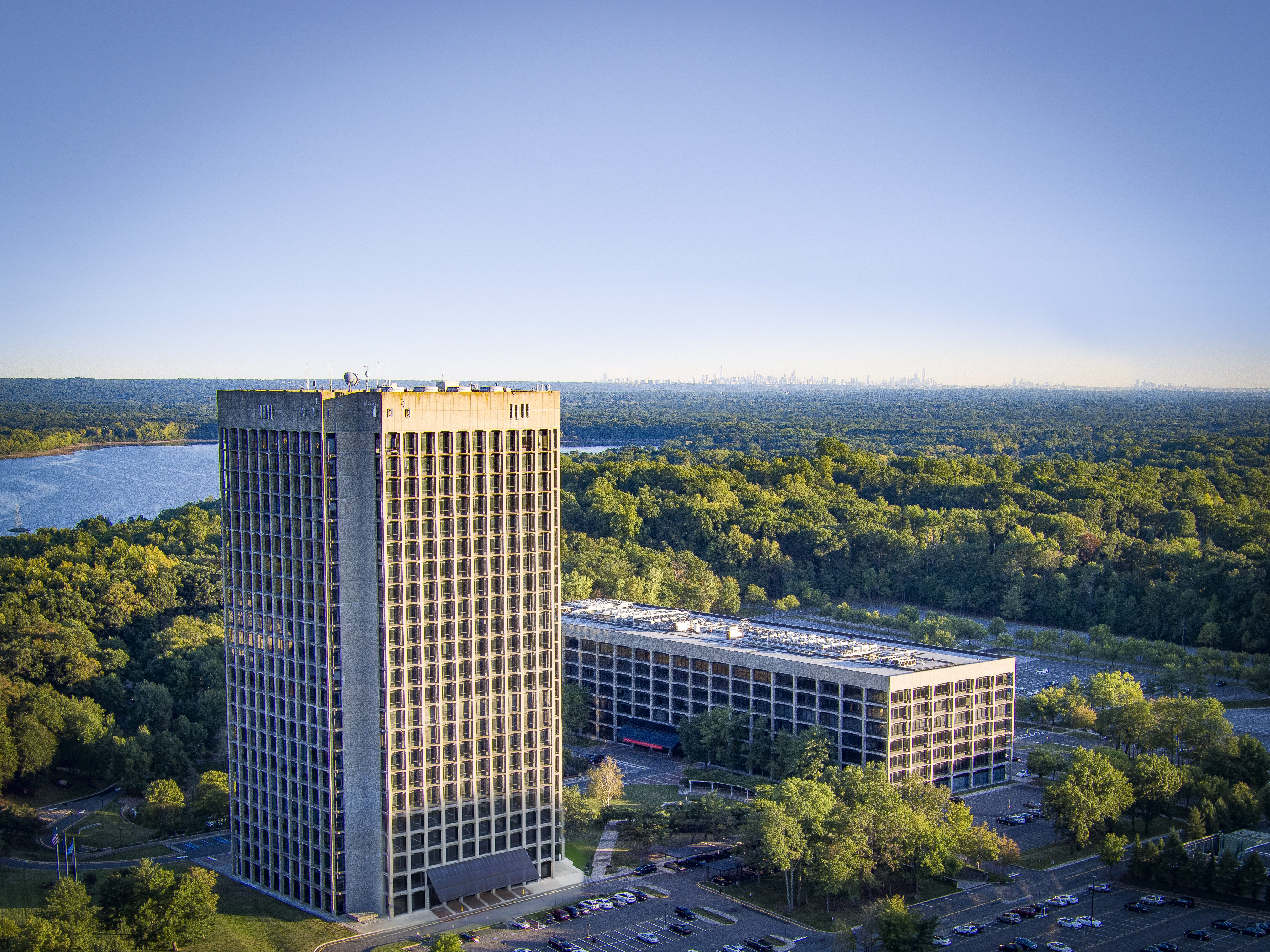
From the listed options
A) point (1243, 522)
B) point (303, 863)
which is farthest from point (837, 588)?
point (303, 863)

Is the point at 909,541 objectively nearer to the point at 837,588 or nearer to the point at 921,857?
the point at 837,588

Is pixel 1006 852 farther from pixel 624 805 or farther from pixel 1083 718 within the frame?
pixel 1083 718

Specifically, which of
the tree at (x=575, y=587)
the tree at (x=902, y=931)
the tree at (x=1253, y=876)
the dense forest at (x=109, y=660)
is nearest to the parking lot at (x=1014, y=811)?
the tree at (x=1253, y=876)

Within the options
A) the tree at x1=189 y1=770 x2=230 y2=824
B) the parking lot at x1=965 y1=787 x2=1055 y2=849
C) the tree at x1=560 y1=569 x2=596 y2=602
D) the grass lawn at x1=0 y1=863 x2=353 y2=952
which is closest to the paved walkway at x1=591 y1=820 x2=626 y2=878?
the grass lawn at x1=0 y1=863 x2=353 y2=952

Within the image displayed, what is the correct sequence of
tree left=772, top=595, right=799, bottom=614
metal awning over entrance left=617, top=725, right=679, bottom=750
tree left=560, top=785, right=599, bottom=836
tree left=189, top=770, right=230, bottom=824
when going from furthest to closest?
tree left=772, top=595, right=799, bottom=614 → metal awning over entrance left=617, top=725, right=679, bottom=750 → tree left=189, top=770, right=230, bottom=824 → tree left=560, top=785, right=599, bottom=836

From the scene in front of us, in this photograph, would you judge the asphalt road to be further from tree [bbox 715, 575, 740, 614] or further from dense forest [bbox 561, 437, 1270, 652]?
tree [bbox 715, 575, 740, 614]

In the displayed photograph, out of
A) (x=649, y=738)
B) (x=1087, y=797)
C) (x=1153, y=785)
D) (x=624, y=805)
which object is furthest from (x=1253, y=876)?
(x=649, y=738)
